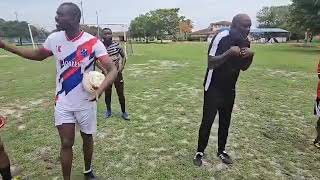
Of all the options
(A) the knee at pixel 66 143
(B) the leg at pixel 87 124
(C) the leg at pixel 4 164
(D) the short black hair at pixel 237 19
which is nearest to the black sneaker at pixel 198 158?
(B) the leg at pixel 87 124

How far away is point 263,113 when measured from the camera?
8461 millimetres

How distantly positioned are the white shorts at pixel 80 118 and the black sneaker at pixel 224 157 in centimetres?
202

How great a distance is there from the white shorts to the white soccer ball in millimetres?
329

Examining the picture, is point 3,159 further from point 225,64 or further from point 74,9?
point 225,64

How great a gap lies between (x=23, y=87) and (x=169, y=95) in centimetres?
494

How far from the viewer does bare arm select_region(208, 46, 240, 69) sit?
14.7ft

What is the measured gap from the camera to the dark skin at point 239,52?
4.51 meters

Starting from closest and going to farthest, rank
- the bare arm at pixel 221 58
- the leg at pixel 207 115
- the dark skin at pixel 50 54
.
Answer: the dark skin at pixel 50 54 → the bare arm at pixel 221 58 → the leg at pixel 207 115

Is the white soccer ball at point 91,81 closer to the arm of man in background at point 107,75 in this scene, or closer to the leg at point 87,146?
the arm of man in background at point 107,75

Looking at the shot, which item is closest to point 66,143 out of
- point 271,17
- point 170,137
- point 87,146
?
point 87,146

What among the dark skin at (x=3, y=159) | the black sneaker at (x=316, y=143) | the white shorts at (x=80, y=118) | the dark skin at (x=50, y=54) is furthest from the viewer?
the black sneaker at (x=316, y=143)

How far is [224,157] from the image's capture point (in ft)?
17.7

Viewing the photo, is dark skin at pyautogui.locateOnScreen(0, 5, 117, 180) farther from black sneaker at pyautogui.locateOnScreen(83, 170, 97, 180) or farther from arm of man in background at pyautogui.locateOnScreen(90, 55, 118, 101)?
black sneaker at pyautogui.locateOnScreen(83, 170, 97, 180)

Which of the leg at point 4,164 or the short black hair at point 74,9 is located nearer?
the short black hair at point 74,9
